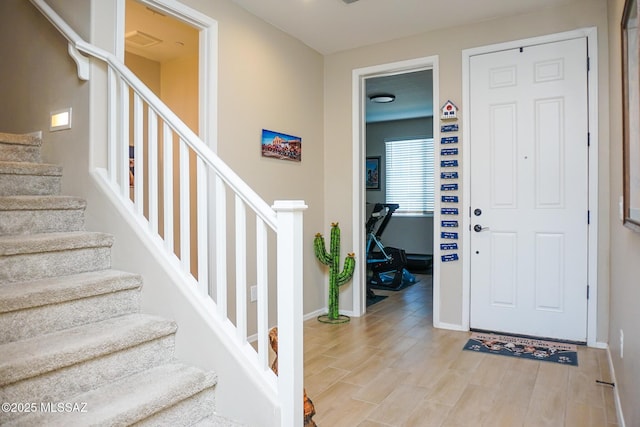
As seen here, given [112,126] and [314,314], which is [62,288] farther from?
[314,314]

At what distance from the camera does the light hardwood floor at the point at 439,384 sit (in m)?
2.17

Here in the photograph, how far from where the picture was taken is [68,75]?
2404 mm

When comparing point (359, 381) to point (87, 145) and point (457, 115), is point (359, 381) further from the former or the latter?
point (457, 115)

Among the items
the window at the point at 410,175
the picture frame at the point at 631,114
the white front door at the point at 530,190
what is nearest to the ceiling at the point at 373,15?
the white front door at the point at 530,190

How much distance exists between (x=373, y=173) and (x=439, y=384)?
18.8ft

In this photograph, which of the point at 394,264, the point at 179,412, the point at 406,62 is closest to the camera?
the point at 179,412

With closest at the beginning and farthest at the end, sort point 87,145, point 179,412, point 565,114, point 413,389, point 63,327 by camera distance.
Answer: point 179,412
point 63,327
point 87,145
point 413,389
point 565,114

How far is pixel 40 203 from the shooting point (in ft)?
6.95

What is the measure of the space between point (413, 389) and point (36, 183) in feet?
8.25

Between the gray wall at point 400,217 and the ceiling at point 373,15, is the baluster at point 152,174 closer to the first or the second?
the ceiling at point 373,15

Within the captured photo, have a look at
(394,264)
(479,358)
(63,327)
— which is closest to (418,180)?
(394,264)

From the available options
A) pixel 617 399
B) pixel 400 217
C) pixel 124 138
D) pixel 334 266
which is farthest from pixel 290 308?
pixel 400 217

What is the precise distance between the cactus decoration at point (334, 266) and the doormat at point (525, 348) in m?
1.29

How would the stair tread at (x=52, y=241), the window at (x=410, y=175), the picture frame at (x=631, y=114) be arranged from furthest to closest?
1. the window at (x=410, y=175)
2. the stair tread at (x=52, y=241)
3. the picture frame at (x=631, y=114)
